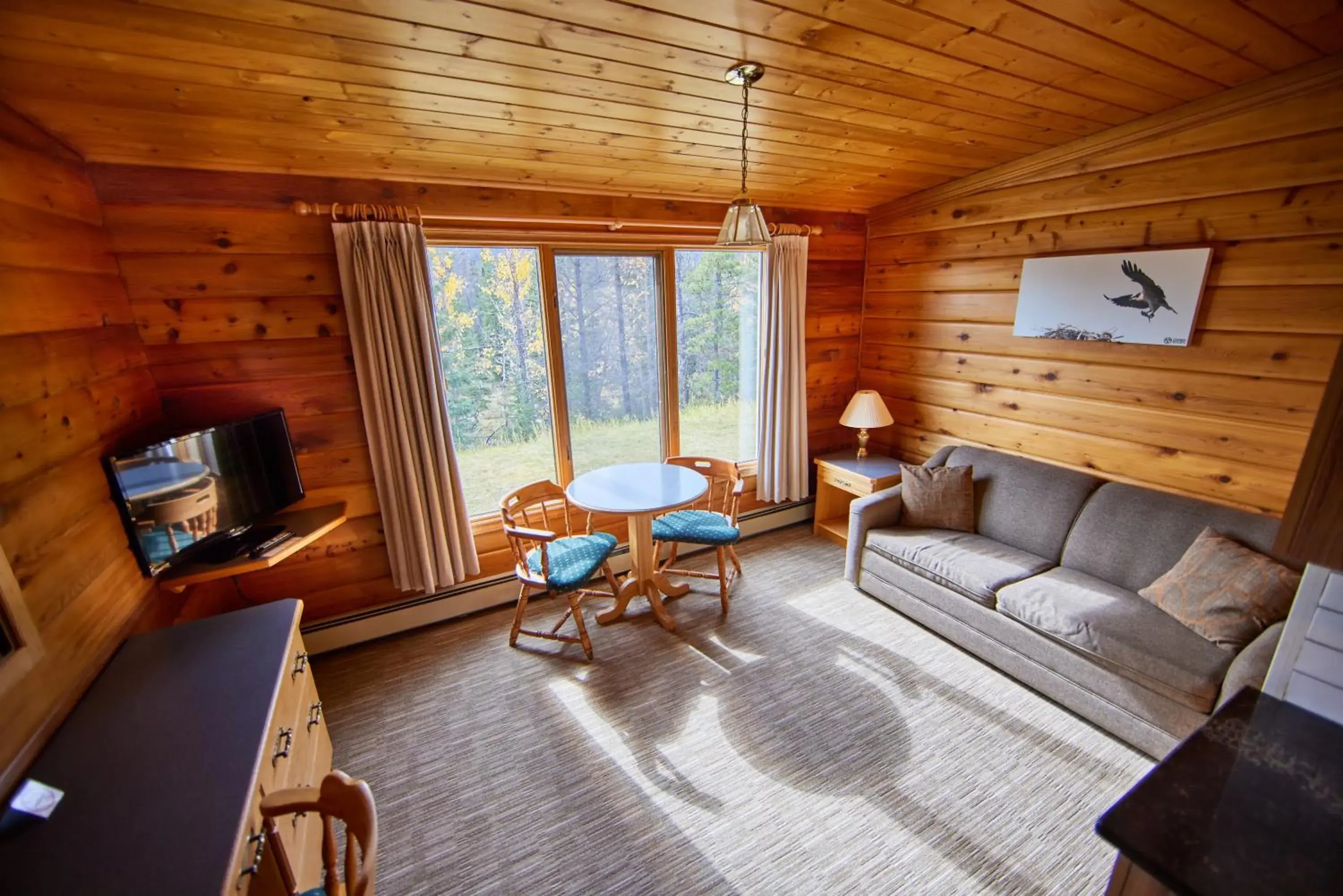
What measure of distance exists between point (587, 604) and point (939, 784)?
6.64ft

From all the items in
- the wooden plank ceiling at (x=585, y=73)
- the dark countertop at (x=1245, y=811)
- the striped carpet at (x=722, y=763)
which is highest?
the wooden plank ceiling at (x=585, y=73)

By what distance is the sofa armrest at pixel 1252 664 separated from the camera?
1.77 m

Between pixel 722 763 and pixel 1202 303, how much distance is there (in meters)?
2.88

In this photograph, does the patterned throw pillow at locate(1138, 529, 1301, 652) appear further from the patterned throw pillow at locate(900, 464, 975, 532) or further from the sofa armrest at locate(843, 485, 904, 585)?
the sofa armrest at locate(843, 485, 904, 585)

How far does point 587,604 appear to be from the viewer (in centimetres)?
327

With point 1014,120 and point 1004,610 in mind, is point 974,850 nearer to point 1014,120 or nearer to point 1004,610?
point 1004,610

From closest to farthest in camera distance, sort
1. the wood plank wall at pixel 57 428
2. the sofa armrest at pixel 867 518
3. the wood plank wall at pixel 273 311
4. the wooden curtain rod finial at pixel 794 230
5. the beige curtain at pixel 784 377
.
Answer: the wood plank wall at pixel 57 428 < the wood plank wall at pixel 273 311 < the sofa armrest at pixel 867 518 < the wooden curtain rod finial at pixel 794 230 < the beige curtain at pixel 784 377

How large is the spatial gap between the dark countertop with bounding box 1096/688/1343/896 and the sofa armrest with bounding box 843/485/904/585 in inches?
78.9

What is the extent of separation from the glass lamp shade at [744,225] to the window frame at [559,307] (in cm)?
89

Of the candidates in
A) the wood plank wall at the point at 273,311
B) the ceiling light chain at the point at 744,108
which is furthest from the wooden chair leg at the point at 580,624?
the ceiling light chain at the point at 744,108

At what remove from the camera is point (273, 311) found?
8.04 feet

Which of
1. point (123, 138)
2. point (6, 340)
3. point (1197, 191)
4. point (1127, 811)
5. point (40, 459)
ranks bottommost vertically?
point (1127, 811)

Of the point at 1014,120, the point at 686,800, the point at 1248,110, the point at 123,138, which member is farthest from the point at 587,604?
the point at 1248,110

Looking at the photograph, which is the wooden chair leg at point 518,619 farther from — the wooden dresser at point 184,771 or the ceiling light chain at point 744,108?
the ceiling light chain at point 744,108
